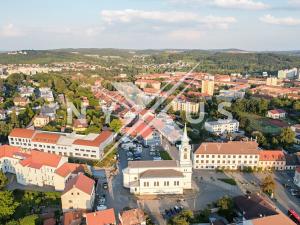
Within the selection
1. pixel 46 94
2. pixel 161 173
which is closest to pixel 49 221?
pixel 161 173

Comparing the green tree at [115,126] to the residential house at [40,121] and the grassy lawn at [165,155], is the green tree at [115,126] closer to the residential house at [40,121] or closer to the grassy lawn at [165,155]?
the grassy lawn at [165,155]

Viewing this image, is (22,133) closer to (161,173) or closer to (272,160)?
(161,173)

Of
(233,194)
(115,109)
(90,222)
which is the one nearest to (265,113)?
(115,109)

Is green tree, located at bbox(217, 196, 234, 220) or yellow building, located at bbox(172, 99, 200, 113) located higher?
yellow building, located at bbox(172, 99, 200, 113)

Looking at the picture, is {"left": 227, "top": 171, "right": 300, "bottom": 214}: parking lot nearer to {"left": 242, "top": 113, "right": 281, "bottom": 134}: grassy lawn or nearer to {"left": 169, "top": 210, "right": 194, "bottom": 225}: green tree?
{"left": 169, "top": 210, "right": 194, "bottom": 225}: green tree

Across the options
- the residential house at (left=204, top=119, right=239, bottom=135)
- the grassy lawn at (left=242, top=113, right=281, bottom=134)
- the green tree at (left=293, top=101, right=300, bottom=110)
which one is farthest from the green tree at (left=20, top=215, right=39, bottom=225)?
the green tree at (left=293, top=101, right=300, bottom=110)

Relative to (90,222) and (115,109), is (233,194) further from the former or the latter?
(115,109)
